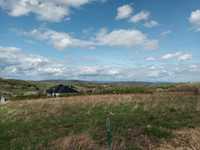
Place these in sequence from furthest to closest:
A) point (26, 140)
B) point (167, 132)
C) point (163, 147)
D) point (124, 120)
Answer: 1. point (124, 120)
2. point (26, 140)
3. point (167, 132)
4. point (163, 147)

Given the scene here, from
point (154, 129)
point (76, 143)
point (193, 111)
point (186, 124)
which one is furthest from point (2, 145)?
point (193, 111)

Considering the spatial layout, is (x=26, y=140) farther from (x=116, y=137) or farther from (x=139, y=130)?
(x=139, y=130)

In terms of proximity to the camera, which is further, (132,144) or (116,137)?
(116,137)

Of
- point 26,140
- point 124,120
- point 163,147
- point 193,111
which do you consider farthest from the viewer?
point 193,111

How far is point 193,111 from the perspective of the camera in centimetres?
2028

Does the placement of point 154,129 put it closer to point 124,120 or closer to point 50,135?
point 124,120

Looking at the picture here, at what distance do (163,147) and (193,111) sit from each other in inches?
379

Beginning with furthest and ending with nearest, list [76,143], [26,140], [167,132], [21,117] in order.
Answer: [21,117]
[26,140]
[167,132]
[76,143]

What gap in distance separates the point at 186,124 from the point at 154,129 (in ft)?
8.47

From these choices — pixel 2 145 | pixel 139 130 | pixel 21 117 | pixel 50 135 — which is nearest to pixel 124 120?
pixel 139 130

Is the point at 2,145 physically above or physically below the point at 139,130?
below

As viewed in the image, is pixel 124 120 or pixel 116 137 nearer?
pixel 116 137

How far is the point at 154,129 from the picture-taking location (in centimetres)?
1404

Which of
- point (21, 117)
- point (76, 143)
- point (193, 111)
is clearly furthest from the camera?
point (21, 117)
